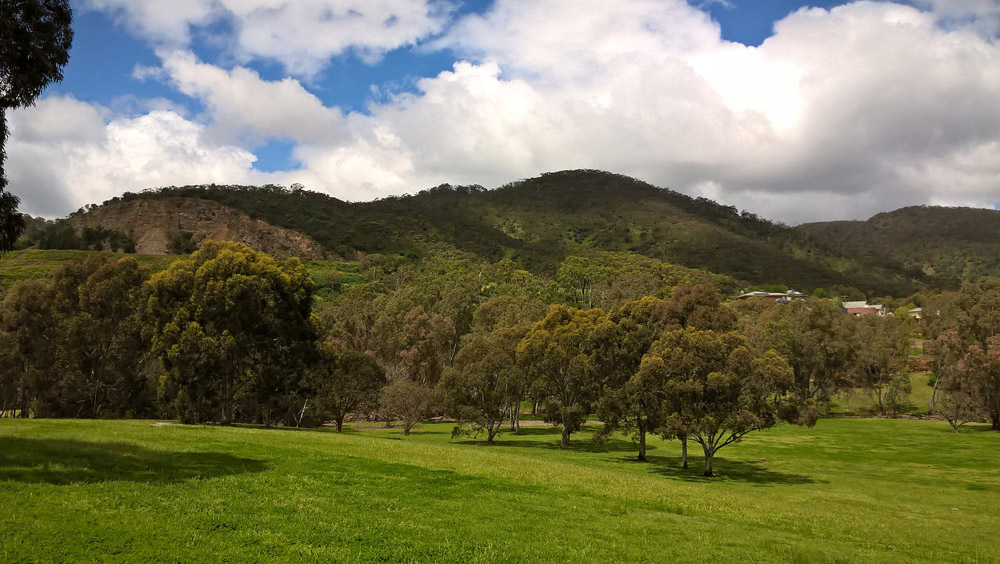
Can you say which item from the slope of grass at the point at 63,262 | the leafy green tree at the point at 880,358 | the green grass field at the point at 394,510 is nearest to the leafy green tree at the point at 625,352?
the green grass field at the point at 394,510

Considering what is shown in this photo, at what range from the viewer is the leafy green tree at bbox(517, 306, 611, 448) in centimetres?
3994

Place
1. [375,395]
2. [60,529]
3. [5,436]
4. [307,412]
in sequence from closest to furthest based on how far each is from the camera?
[60,529] < [5,436] < [375,395] < [307,412]

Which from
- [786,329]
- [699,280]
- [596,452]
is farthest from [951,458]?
[699,280]

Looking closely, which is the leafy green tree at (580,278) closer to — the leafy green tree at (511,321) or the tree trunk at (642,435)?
the leafy green tree at (511,321)

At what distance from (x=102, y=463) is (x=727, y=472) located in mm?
30122

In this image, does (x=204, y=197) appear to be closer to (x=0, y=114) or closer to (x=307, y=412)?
(x=307, y=412)

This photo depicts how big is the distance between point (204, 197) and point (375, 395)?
449 ft

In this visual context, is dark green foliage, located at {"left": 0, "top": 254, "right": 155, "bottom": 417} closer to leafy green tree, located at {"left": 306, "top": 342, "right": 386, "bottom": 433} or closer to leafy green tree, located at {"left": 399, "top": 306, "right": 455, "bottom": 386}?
leafy green tree, located at {"left": 306, "top": 342, "right": 386, "bottom": 433}

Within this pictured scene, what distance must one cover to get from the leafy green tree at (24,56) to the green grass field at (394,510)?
6416 mm

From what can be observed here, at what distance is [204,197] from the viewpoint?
159 metres

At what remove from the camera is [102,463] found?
1411 centimetres

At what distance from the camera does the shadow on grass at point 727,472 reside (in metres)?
29.1

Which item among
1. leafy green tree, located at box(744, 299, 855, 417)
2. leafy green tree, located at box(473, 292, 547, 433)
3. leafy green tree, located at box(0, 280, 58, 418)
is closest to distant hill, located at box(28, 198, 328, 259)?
leafy green tree, located at box(473, 292, 547, 433)

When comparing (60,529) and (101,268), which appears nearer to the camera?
(60,529)
